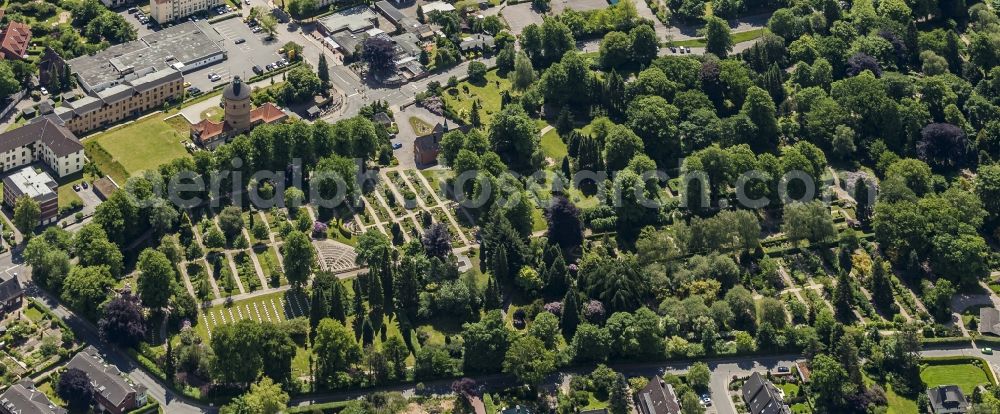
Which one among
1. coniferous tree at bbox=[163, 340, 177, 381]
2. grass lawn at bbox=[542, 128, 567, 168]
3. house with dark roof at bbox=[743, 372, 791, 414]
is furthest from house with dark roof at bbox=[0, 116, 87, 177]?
house with dark roof at bbox=[743, 372, 791, 414]

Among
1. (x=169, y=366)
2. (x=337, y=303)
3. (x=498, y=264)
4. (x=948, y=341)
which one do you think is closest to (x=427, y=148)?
(x=498, y=264)

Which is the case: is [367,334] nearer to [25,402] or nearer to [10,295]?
[25,402]

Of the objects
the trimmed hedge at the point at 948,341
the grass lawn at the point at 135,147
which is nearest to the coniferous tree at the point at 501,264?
the grass lawn at the point at 135,147

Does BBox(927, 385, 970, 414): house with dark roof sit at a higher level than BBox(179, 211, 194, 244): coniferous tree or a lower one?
higher

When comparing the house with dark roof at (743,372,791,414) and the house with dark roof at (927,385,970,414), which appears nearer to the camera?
the house with dark roof at (743,372,791,414)

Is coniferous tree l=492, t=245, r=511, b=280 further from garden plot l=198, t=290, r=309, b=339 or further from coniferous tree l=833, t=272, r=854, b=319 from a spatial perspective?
coniferous tree l=833, t=272, r=854, b=319
